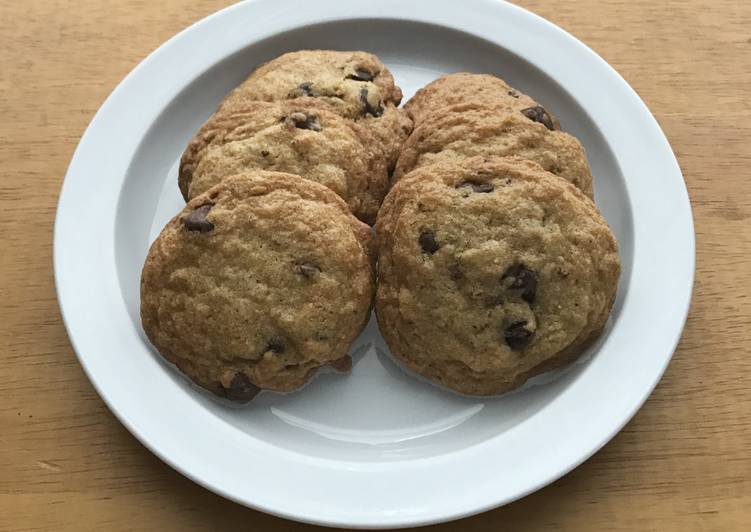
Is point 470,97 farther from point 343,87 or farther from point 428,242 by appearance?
point 428,242

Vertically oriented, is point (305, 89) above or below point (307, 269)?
Answer: above

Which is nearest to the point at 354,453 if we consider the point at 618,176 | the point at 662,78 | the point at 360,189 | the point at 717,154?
the point at 360,189

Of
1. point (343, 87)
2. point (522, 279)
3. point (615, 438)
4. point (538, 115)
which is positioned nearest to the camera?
point (522, 279)

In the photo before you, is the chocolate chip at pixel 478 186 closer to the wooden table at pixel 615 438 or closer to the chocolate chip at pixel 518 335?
the chocolate chip at pixel 518 335

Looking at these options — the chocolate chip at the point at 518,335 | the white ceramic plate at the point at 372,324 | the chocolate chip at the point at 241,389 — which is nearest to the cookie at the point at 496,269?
the chocolate chip at the point at 518,335

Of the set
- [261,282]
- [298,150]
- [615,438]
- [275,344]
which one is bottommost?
[615,438]

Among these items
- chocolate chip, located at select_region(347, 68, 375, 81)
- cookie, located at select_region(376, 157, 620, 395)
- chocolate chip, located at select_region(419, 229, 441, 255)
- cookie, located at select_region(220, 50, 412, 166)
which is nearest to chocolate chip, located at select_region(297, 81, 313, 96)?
cookie, located at select_region(220, 50, 412, 166)

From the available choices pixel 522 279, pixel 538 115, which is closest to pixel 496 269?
pixel 522 279
